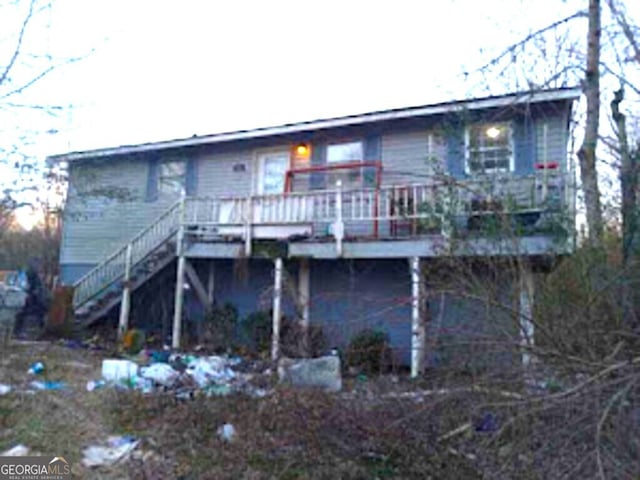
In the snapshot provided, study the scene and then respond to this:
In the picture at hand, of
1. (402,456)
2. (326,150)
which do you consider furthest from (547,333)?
(326,150)

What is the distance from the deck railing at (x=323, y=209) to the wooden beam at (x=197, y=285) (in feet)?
2.86

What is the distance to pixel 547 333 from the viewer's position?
4812 mm

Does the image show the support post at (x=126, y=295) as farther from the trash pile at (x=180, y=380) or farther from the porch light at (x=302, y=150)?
the trash pile at (x=180, y=380)

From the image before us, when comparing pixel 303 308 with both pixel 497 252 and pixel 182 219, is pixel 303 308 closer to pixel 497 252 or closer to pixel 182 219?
pixel 182 219

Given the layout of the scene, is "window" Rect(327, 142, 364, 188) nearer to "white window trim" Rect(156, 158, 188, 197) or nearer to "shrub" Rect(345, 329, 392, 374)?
"shrub" Rect(345, 329, 392, 374)

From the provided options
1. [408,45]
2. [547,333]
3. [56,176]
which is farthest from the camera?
[408,45]

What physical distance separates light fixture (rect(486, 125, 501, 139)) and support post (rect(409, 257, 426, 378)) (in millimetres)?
2896

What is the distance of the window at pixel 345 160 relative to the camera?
12914 mm

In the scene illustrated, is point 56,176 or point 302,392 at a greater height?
point 56,176

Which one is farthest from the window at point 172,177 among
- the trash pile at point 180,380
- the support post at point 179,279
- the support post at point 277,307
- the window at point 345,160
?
the trash pile at point 180,380

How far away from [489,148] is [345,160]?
14.7 feet

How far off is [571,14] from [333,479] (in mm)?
9104

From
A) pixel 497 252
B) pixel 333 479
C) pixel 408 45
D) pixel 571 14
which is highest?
pixel 408 45

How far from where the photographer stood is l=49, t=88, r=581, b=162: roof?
1045cm
